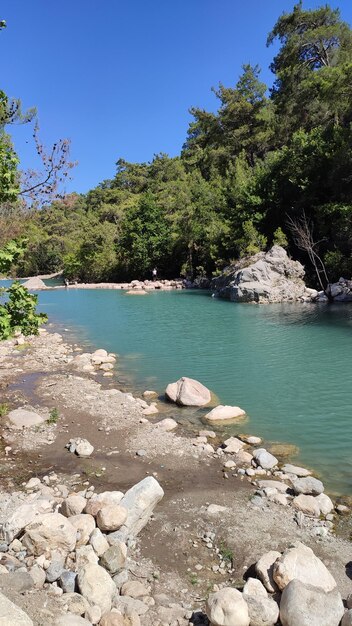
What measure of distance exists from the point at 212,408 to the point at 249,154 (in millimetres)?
45809

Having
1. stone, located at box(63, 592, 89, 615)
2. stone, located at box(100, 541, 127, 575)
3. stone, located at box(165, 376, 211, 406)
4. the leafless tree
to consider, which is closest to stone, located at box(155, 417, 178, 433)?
stone, located at box(165, 376, 211, 406)

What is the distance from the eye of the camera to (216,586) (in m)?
4.43

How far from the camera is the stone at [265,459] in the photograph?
7.14 metres

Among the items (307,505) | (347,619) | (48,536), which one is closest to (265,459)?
(307,505)

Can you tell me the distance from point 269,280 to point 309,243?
12.8 ft

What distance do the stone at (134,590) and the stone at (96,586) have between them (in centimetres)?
17

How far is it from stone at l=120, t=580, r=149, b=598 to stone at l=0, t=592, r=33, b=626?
1.43 metres

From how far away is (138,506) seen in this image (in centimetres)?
532

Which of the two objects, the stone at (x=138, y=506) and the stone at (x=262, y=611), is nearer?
the stone at (x=262, y=611)

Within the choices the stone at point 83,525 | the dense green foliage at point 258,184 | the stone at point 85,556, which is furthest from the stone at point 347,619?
the dense green foliage at point 258,184

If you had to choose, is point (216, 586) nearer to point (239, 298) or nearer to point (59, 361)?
point (59, 361)

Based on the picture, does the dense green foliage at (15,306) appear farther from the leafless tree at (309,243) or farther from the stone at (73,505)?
the leafless tree at (309,243)

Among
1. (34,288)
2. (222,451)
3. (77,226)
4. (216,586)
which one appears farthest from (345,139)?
(77,226)

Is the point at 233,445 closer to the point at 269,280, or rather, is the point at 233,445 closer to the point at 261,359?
the point at 261,359
